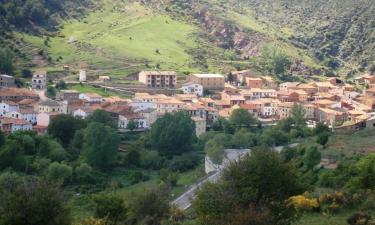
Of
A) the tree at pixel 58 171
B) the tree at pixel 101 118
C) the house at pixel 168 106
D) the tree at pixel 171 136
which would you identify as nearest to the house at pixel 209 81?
the house at pixel 168 106

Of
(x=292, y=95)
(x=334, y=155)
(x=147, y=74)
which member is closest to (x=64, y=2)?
(x=147, y=74)

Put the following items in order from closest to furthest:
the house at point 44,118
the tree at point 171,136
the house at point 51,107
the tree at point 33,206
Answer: the tree at point 33,206 < the tree at point 171,136 < the house at point 44,118 < the house at point 51,107

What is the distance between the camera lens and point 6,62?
55.3 m

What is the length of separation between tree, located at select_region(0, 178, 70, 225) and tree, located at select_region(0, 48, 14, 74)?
126ft

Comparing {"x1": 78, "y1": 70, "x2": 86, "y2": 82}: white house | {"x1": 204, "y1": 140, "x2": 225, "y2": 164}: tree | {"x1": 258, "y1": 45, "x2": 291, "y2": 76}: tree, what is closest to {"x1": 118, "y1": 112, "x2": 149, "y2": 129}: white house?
{"x1": 204, "y1": 140, "x2": 225, "y2": 164}: tree

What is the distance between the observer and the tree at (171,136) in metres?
42.4

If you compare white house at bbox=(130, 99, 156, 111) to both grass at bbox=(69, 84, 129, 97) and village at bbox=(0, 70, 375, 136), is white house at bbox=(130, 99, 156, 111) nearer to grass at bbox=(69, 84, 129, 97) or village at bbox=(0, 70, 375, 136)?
village at bbox=(0, 70, 375, 136)

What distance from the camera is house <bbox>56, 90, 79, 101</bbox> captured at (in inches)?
1980

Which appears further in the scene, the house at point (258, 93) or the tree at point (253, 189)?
the house at point (258, 93)

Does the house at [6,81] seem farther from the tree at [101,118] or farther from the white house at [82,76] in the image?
the tree at [101,118]

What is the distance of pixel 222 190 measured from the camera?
65.5 ft

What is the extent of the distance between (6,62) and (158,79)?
1330 cm

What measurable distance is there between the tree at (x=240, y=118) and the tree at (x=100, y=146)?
12.1 meters

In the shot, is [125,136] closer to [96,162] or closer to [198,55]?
[96,162]
